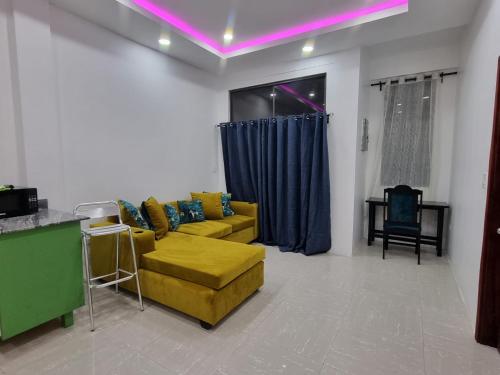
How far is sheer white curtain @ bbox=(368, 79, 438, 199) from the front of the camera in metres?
3.77

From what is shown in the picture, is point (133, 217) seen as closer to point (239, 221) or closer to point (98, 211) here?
point (98, 211)

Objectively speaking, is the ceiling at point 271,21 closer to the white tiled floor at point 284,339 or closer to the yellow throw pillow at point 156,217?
the yellow throw pillow at point 156,217

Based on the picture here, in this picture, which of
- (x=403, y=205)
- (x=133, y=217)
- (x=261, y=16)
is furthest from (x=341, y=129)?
(x=133, y=217)

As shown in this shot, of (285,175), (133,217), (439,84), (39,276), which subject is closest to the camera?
(39,276)

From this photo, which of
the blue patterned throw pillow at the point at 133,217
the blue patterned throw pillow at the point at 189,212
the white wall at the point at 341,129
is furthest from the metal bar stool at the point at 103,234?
the white wall at the point at 341,129

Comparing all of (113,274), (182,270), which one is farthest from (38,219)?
(182,270)

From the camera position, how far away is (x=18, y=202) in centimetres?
204

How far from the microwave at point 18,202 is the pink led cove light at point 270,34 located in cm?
206

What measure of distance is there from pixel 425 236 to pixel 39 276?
432 centimetres

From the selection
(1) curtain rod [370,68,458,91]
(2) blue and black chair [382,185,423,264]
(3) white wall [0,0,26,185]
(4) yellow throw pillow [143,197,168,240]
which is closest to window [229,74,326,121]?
(1) curtain rod [370,68,458,91]

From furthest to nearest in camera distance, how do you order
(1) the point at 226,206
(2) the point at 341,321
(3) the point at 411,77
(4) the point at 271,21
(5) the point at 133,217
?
(1) the point at 226,206
(3) the point at 411,77
(4) the point at 271,21
(5) the point at 133,217
(2) the point at 341,321

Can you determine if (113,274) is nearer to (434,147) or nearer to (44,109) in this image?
(44,109)

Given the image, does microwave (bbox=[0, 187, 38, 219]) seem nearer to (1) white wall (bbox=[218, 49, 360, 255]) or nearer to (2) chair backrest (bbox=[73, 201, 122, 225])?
(2) chair backrest (bbox=[73, 201, 122, 225])

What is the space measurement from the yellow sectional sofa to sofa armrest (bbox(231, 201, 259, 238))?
1.27 m
